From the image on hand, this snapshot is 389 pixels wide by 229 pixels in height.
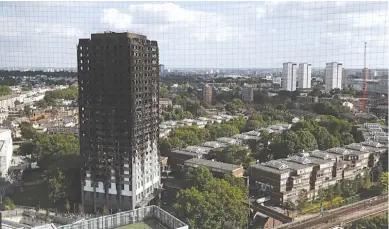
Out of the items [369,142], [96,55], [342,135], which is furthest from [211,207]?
[342,135]

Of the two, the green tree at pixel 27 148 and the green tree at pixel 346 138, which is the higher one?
the green tree at pixel 346 138

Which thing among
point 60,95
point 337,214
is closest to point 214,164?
point 337,214

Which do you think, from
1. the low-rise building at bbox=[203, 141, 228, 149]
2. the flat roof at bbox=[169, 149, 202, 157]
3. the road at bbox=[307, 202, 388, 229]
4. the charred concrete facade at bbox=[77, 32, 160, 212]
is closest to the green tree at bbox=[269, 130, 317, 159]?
the low-rise building at bbox=[203, 141, 228, 149]

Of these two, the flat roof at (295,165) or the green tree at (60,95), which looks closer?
the flat roof at (295,165)

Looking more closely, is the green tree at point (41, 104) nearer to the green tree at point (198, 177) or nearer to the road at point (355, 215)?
the green tree at point (198, 177)

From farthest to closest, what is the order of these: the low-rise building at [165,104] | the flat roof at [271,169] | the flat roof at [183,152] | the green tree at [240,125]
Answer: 1. the low-rise building at [165,104]
2. the green tree at [240,125]
3. the flat roof at [183,152]
4. the flat roof at [271,169]

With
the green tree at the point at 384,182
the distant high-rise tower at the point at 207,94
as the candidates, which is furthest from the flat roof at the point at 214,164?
the distant high-rise tower at the point at 207,94

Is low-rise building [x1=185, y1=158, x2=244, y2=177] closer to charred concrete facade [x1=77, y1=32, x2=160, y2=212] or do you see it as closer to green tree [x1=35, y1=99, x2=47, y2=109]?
charred concrete facade [x1=77, y1=32, x2=160, y2=212]
